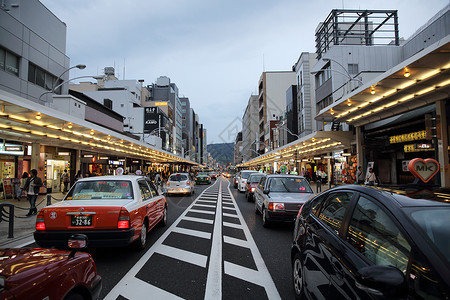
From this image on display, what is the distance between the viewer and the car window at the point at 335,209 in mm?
2895

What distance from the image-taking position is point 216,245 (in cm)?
629

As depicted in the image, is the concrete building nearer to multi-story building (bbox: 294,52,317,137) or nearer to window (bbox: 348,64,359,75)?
window (bbox: 348,64,359,75)

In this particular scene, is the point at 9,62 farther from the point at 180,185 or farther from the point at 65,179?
the point at 180,185

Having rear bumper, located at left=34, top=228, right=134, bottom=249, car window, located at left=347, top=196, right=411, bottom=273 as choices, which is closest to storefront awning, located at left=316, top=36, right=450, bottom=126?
car window, located at left=347, top=196, right=411, bottom=273

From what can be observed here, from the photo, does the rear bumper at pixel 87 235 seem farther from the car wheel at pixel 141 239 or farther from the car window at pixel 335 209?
the car window at pixel 335 209

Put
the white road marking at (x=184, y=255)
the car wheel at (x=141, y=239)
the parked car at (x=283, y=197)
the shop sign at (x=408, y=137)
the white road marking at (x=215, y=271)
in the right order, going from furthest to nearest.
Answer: the shop sign at (x=408, y=137), the parked car at (x=283, y=197), the car wheel at (x=141, y=239), the white road marking at (x=184, y=255), the white road marking at (x=215, y=271)

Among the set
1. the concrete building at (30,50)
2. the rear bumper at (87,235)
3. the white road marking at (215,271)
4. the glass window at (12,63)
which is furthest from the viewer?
the glass window at (12,63)

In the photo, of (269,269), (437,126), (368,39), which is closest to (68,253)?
(269,269)

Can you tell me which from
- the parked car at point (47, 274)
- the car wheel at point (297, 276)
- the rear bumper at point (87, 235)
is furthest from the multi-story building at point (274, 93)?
the parked car at point (47, 274)

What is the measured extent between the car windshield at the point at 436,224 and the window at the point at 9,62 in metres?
24.2

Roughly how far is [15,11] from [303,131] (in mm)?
40170

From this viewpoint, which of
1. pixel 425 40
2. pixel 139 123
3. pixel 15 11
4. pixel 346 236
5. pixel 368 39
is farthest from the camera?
pixel 139 123

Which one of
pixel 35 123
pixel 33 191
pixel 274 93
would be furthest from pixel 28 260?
pixel 274 93

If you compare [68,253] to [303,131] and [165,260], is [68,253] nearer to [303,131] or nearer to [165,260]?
[165,260]
